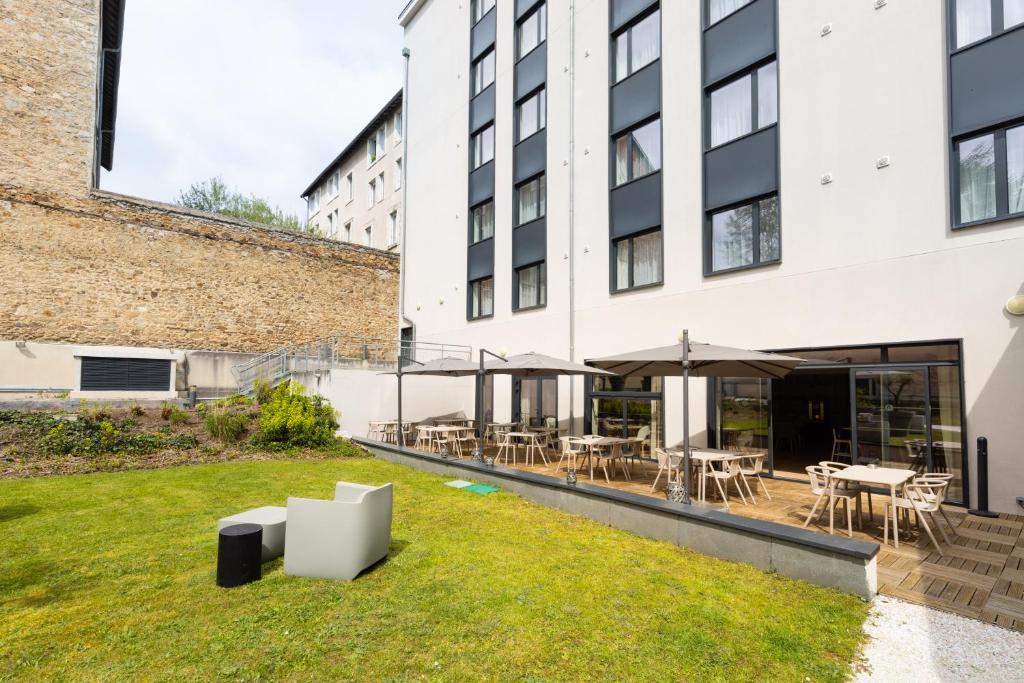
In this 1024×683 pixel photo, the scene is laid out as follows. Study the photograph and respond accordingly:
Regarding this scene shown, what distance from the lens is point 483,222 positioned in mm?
17953

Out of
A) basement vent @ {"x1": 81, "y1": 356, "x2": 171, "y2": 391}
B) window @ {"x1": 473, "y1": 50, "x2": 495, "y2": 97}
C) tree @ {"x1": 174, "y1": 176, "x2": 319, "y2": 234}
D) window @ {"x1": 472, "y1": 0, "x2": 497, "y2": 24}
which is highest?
window @ {"x1": 472, "y1": 0, "x2": 497, "y2": 24}

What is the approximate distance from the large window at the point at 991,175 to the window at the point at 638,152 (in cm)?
566

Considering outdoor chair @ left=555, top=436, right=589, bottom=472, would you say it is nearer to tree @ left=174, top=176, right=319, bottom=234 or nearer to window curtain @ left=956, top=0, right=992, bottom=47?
window curtain @ left=956, top=0, right=992, bottom=47

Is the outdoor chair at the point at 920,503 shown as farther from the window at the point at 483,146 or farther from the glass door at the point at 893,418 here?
the window at the point at 483,146

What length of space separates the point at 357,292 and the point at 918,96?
2097cm

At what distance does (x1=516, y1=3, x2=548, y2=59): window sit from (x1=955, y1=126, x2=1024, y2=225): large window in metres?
11.7

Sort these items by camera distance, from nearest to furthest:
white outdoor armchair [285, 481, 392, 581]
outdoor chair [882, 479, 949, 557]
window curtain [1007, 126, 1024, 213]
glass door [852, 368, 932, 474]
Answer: white outdoor armchair [285, 481, 392, 581], outdoor chair [882, 479, 949, 557], window curtain [1007, 126, 1024, 213], glass door [852, 368, 932, 474]

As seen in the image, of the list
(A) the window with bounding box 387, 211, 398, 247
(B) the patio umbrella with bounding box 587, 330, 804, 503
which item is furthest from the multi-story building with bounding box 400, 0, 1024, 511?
(A) the window with bounding box 387, 211, 398, 247

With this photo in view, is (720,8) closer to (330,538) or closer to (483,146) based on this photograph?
(483,146)

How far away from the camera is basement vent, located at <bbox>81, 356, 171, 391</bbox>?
57.6ft

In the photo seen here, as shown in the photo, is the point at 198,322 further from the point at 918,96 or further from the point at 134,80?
the point at 918,96

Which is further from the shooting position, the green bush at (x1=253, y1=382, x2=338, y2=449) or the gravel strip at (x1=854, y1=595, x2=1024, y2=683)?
the green bush at (x1=253, y1=382, x2=338, y2=449)

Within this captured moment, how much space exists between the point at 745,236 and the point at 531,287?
6.64 m

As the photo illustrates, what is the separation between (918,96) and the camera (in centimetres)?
839
